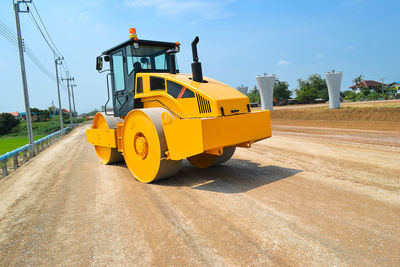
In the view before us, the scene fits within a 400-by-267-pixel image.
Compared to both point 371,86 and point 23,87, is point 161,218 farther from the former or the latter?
point 371,86

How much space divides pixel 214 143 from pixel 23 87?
11.4 meters

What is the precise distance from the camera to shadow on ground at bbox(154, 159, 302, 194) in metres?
5.12

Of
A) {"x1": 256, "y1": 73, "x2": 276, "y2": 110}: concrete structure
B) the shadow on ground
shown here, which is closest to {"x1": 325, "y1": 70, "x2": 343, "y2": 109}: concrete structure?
{"x1": 256, "y1": 73, "x2": 276, "y2": 110}: concrete structure

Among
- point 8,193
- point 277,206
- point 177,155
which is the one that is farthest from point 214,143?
point 8,193

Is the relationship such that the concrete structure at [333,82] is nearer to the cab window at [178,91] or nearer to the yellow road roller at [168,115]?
the yellow road roller at [168,115]

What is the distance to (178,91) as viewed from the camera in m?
5.32

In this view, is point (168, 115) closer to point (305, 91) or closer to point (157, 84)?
point (157, 84)

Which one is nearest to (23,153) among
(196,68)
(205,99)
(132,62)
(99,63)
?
(99,63)

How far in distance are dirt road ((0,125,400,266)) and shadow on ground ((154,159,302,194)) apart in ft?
0.07

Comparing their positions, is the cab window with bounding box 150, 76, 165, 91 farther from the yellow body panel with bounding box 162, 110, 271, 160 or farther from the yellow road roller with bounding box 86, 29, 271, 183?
the yellow body panel with bounding box 162, 110, 271, 160

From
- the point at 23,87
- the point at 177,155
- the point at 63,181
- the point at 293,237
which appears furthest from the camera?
the point at 23,87

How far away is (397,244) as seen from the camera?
9.31 ft

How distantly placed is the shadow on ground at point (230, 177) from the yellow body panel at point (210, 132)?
2.55ft

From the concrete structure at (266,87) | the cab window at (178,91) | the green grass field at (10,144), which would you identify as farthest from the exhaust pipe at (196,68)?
the concrete structure at (266,87)
